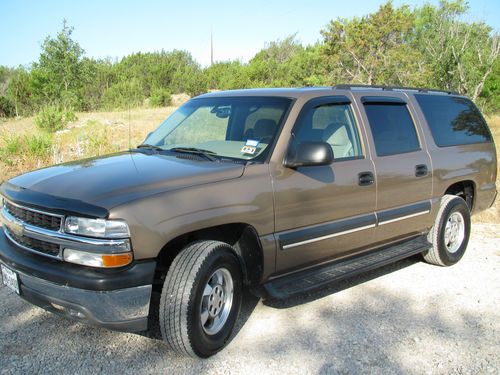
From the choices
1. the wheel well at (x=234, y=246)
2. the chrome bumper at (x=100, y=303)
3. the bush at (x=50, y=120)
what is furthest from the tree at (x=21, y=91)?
the chrome bumper at (x=100, y=303)

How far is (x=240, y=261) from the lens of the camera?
3465mm

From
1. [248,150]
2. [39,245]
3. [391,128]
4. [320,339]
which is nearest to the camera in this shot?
[39,245]

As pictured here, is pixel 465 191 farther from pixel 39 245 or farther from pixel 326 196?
pixel 39 245

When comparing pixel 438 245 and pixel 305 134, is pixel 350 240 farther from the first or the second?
pixel 438 245

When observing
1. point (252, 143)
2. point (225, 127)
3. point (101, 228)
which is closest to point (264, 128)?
point (252, 143)

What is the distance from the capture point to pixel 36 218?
3104mm

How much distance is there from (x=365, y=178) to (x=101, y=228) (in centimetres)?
237

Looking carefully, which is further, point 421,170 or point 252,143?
point 421,170

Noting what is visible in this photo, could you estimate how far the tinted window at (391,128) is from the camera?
4504mm

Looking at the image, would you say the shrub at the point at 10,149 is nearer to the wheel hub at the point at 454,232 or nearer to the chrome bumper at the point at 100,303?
the chrome bumper at the point at 100,303

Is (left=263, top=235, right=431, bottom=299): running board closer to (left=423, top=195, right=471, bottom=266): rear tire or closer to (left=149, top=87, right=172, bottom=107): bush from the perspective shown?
(left=423, top=195, right=471, bottom=266): rear tire

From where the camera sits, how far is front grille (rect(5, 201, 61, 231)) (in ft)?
9.75

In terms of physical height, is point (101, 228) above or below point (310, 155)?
below

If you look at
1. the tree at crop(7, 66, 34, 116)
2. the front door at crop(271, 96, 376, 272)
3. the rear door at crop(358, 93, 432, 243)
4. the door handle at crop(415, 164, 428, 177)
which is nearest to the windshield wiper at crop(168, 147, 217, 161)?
the front door at crop(271, 96, 376, 272)
